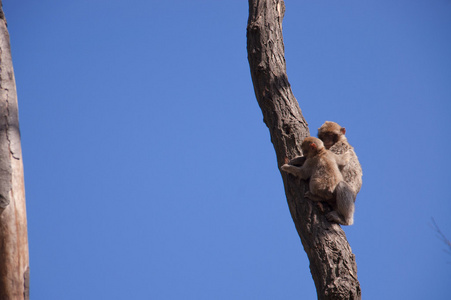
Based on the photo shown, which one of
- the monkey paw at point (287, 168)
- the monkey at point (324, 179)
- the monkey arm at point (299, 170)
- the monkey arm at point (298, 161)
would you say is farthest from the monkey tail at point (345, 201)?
the monkey paw at point (287, 168)

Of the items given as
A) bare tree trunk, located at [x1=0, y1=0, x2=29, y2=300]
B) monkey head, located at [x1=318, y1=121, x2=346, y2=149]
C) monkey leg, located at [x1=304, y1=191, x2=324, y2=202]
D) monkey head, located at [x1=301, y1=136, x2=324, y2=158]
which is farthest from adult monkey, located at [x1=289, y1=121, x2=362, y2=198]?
bare tree trunk, located at [x1=0, y1=0, x2=29, y2=300]

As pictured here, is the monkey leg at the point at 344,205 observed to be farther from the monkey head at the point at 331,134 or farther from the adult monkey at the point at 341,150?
the monkey head at the point at 331,134

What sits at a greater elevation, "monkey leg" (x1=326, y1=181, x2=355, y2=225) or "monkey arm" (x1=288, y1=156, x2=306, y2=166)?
"monkey arm" (x1=288, y1=156, x2=306, y2=166)

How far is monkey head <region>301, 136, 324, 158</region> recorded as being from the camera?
19.6 feet

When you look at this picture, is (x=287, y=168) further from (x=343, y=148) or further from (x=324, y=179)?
(x=343, y=148)

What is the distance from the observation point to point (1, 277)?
425cm

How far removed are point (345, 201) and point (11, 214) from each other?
3.87 meters

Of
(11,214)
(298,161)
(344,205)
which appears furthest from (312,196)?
(11,214)

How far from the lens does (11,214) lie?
4.30 meters

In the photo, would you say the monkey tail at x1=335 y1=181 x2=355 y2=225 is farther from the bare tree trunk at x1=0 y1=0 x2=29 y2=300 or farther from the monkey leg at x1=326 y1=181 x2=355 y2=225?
the bare tree trunk at x1=0 y1=0 x2=29 y2=300

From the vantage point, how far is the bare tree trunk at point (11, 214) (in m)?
4.25

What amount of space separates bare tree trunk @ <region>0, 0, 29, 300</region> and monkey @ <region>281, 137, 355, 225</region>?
312cm

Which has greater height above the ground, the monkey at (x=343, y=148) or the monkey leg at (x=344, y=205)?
the monkey at (x=343, y=148)

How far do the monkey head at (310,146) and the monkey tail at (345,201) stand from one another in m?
0.53
